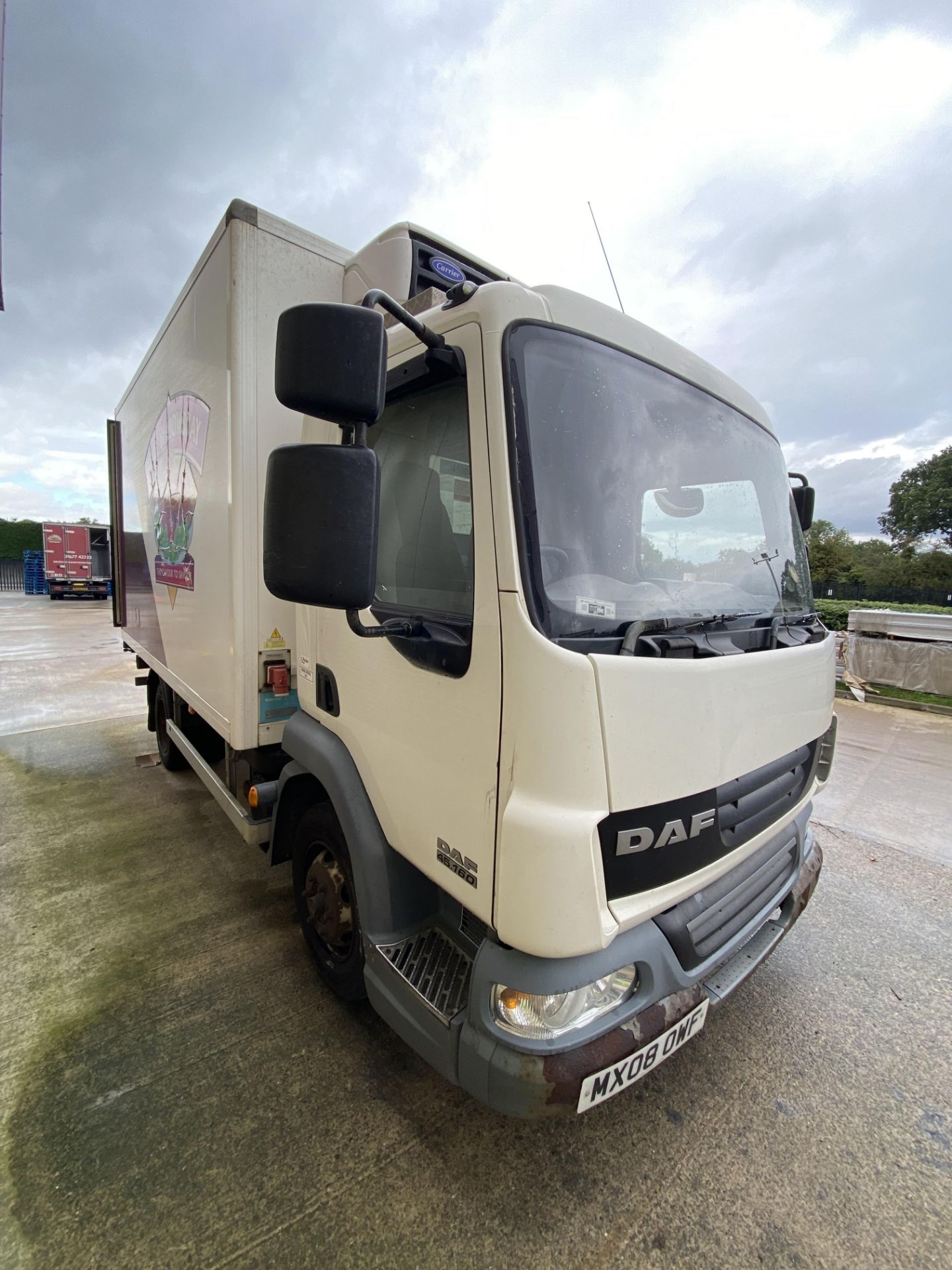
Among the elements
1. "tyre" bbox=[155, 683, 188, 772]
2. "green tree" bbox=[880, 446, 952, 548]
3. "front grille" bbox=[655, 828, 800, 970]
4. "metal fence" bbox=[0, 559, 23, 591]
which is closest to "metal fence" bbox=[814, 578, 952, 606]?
"front grille" bbox=[655, 828, 800, 970]

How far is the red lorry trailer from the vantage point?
79.4 feet

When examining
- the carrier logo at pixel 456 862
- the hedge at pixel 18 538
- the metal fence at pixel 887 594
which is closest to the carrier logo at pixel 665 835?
the carrier logo at pixel 456 862

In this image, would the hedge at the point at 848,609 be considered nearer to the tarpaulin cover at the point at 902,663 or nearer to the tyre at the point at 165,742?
the tarpaulin cover at the point at 902,663

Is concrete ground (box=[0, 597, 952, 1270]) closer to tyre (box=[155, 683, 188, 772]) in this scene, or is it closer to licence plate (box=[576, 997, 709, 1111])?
licence plate (box=[576, 997, 709, 1111])

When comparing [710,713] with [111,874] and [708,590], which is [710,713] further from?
[111,874]

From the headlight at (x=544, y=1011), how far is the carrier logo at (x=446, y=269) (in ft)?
8.32

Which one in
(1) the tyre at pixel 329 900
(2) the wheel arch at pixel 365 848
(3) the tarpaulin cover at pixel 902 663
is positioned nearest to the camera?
(2) the wheel arch at pixel 365 848

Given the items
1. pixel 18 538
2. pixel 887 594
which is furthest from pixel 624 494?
pixel 18 538

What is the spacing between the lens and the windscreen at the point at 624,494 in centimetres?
142

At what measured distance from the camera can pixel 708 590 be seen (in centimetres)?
182

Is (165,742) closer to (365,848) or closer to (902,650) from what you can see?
(365,848)

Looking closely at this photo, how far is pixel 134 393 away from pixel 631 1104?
5212 millimetres

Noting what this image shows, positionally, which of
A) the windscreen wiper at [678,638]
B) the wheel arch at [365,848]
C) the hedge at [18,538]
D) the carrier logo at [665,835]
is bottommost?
the wheel arch at [365,848]

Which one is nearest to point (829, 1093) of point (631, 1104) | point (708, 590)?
point (631, 1104)
